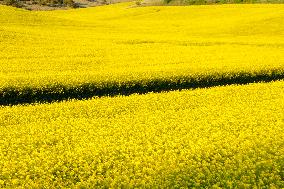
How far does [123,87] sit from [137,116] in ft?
19.4

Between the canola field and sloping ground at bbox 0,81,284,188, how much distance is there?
0.03 metres

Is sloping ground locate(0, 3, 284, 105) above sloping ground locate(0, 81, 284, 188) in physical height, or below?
below

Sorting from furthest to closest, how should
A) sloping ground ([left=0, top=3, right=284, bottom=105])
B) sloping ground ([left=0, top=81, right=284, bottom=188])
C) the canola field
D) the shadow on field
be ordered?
sloping ground ([left=0, top=3, right=284, bottom=105]) → the shadow on field → the canola field → sloping ground ([left=0, top=81, right=284, bottom=188])

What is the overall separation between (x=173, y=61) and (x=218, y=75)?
4.19 m

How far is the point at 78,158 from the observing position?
1070 cm

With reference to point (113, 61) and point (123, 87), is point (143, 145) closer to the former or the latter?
point (123, 87)

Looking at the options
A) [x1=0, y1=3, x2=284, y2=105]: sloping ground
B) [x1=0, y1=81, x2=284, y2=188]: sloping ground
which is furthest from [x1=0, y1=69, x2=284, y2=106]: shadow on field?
[x1=0, y1=81, x2=284, y2=188]: sloping ground

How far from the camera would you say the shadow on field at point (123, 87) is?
18922mm

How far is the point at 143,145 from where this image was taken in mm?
11695

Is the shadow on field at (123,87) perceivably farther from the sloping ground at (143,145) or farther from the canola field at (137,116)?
the sloping ground at (143,145)

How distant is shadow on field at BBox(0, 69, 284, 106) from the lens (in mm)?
18922

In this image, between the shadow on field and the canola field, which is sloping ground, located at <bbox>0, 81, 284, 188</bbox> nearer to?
the canola field

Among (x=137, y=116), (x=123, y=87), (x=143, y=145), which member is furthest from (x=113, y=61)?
(x=143, y=145)

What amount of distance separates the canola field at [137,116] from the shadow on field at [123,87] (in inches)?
1.8
